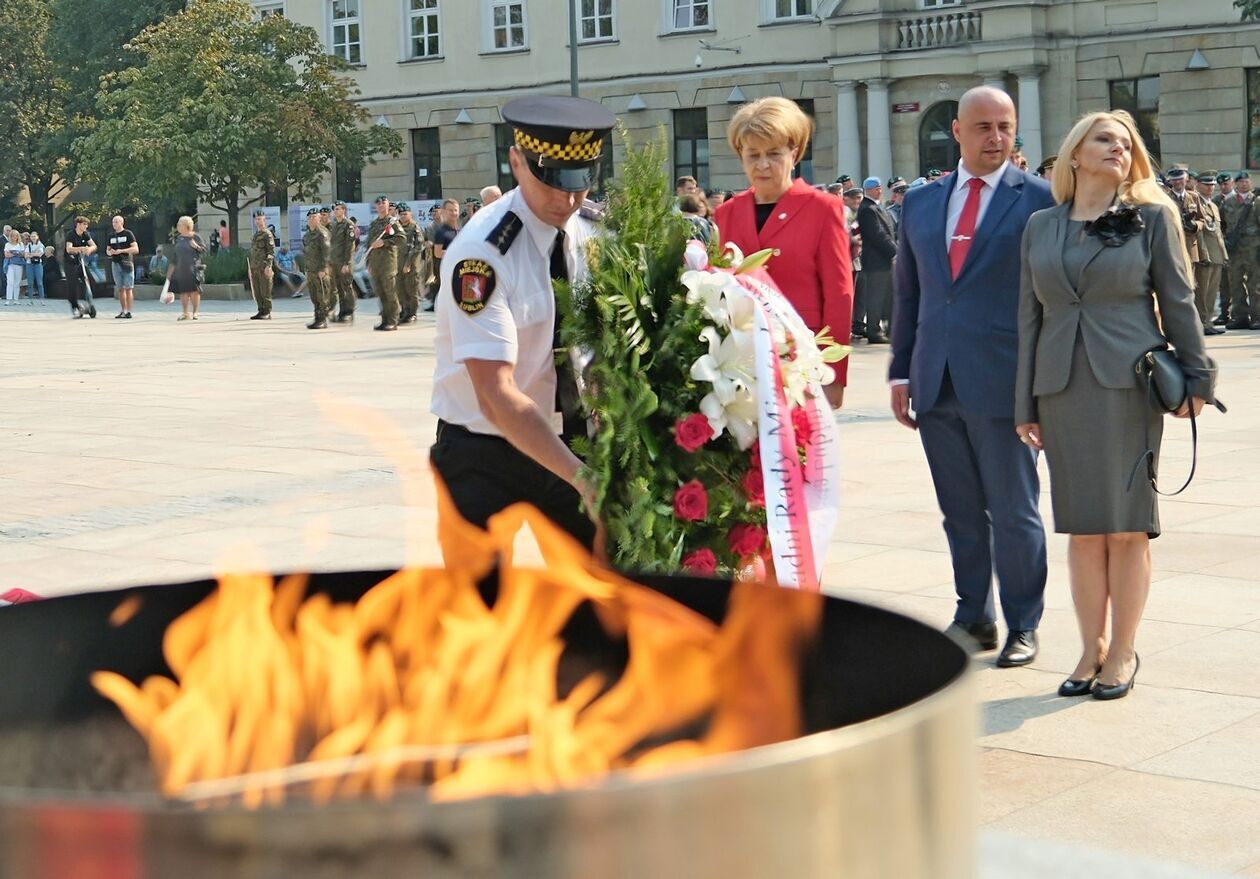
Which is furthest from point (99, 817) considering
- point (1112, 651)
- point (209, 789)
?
point (1112, 651)

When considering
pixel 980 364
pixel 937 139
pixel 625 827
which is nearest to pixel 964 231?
pixel 980 364

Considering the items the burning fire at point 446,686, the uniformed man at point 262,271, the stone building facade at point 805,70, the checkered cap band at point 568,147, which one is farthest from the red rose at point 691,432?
the stone building facade at point 805,70

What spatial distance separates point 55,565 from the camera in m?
8.20

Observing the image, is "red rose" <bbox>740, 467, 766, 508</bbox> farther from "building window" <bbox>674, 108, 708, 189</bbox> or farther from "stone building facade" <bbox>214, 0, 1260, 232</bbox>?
"building window" <bbox>674, 108, 708, 189</bbox>

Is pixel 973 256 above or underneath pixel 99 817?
above

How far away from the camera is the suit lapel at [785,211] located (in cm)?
623

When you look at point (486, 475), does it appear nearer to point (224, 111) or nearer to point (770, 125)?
point (770, 125)

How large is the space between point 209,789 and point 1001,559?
4084 mm

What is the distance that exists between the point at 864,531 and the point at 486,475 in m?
4.27

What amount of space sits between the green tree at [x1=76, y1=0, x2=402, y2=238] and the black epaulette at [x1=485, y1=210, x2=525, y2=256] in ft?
122

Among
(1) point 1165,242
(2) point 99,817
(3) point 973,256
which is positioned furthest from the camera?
(3) point 973,256

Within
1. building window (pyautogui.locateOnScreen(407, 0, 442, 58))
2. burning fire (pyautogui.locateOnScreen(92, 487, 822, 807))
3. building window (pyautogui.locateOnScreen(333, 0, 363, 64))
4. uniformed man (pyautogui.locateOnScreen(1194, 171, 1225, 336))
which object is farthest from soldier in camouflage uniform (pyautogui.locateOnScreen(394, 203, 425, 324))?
burning fire (pyautogui.locateOnScreen(92, 487, 822, 807))

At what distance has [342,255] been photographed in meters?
27.7

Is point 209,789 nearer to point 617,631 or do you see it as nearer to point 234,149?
point 617,631
